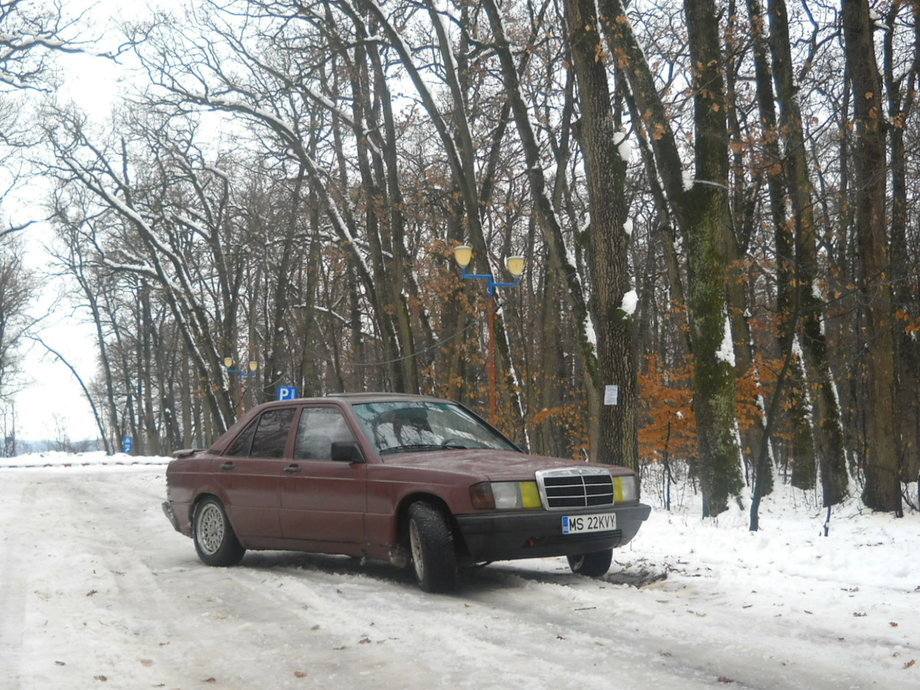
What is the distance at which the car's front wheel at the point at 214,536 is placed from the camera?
31.3 ft

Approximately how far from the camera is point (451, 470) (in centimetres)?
757

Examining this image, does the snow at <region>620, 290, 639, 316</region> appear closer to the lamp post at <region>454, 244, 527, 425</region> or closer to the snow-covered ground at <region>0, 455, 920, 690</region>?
the snow-covered ground at <region>0, 455, 920, 690</region>

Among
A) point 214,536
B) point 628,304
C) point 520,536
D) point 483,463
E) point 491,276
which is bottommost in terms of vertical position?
point 214,536

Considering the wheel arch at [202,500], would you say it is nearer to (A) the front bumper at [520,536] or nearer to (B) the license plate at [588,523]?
(A) the front bumper at [520,536]

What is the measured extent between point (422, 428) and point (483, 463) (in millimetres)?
1059

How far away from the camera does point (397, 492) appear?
25.7 feet

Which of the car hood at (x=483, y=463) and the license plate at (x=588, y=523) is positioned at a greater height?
the car hood at (x=483, y=463)

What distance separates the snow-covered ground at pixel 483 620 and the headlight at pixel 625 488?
25.1 inches

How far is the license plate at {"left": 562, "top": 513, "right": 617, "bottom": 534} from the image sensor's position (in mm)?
7559

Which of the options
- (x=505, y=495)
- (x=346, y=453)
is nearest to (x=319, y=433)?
(x=346, y=453)

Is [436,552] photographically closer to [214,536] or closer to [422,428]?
[422,428]

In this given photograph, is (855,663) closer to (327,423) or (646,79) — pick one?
(327,423)

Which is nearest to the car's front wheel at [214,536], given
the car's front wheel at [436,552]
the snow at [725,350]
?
the car's front wheel at [436,552]

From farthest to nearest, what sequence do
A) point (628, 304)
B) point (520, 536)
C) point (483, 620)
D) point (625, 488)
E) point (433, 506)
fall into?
1. point (628, 304)
2. point (625, 488)
3. point (433, 506)
4. point (520, 536)
5. point (483, 620)
